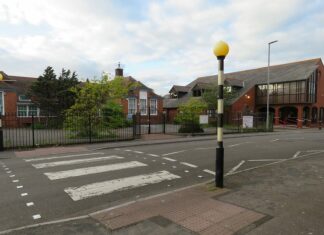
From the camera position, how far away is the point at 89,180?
23.2ft

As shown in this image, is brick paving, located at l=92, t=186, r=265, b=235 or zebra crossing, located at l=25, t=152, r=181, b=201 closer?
brick paving, located at l=92, t=186, r=265, b=235

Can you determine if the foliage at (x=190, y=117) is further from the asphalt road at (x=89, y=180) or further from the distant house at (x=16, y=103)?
the distant house at (x=16, y=103)

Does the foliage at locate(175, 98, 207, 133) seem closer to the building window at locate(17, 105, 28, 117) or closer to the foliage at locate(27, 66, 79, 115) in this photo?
the foliage at locate(27, 66, 79, 115)

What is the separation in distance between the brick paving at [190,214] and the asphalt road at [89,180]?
642mm

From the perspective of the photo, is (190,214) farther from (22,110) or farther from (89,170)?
(22,110)

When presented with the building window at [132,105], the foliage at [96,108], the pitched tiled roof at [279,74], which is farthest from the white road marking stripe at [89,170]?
the pitched tiled roof at [279,74]

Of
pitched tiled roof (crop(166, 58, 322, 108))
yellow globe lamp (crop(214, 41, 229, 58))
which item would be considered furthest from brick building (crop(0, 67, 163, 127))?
yellow globe lamp (crop(214, 41, 229, 58))

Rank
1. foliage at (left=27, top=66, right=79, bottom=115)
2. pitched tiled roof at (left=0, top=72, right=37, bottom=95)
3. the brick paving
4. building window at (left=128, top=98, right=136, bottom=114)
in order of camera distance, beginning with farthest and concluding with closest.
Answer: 1. building window at (left=128, top=98, right=136, bottom=114)
2. pitched tiled roof at (left=0, top=72, right=37, bottom=95)
3. foliage at (left=27, top=66, right=79, bottom=115)
4. the brick paving

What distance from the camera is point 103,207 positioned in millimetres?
5238

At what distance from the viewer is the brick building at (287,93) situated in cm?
3772

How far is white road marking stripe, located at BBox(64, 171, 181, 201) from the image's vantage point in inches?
237

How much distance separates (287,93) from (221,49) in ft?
121

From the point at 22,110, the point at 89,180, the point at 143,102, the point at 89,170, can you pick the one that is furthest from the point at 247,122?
the point at 22,110

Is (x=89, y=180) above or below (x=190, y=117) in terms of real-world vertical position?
below
